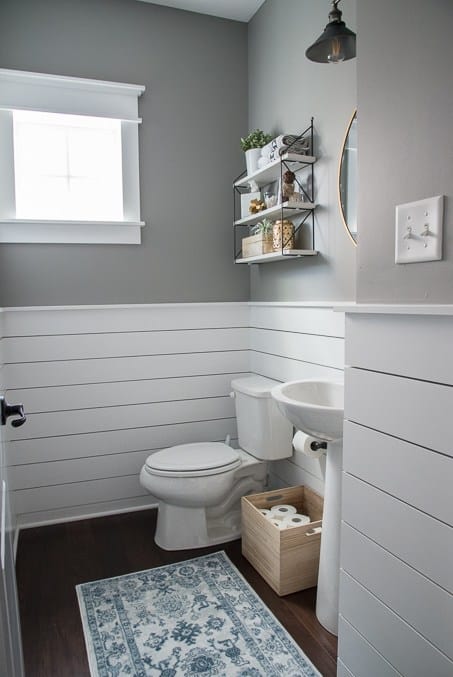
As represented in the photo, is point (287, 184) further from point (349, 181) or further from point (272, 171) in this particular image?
point (349, 181)

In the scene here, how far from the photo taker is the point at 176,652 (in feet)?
5.54

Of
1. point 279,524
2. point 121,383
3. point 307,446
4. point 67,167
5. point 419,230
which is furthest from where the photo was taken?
point 121,383

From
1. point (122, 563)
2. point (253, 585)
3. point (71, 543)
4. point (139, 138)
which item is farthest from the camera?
point (139, 138)

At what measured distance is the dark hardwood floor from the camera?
1.68 metres

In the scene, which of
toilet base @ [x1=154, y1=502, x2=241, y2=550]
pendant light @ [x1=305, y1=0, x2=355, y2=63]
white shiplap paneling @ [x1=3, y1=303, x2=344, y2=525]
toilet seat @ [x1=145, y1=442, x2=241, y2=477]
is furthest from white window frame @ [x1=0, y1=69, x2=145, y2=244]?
toilet base @ [x1=154, y1=502, x2=241, y2=550]

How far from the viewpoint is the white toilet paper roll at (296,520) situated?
2086mm

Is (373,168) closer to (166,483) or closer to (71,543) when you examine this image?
(166,483)

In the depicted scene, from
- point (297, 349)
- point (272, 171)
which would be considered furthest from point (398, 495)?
point (272, 171)

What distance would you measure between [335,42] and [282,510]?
187 centimetres

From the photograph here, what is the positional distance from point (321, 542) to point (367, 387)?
989mm

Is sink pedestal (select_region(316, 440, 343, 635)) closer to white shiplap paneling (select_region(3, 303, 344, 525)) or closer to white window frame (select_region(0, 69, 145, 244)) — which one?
white shiplap paneling (select_region(3, 303, 344, 525))

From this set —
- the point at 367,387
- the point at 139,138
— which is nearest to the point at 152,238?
the point at 139,138

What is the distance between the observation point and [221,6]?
8.69 ft

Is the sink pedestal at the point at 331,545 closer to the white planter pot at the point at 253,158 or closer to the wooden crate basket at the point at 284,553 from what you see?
the wooden crate basket at the point at 284,553
